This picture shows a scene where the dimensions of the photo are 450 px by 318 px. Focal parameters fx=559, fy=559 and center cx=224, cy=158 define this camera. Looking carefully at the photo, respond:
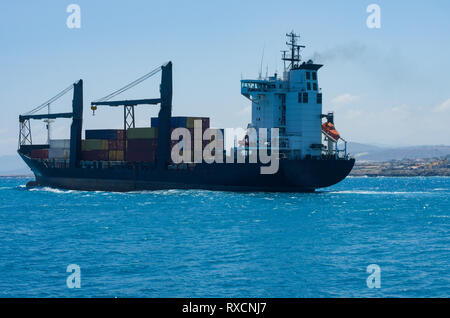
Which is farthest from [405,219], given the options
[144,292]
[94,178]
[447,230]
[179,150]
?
[94,178]

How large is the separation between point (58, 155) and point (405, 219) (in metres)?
56.6

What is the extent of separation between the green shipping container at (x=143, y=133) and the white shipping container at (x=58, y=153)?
15.7 metres

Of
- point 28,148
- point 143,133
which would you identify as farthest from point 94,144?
point 28,148

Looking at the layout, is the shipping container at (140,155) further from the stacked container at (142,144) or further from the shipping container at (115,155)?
the shipping container at (115,155)

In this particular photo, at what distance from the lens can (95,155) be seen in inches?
2916

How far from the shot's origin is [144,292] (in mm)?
17781

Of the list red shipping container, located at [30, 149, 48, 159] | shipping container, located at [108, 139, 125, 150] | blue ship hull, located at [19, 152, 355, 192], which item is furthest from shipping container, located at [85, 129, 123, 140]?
red shipping container, located at [30, 149, 48, 159]

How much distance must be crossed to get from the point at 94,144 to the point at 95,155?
1511 mm

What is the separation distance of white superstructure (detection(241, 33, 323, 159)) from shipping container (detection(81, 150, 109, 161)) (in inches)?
863

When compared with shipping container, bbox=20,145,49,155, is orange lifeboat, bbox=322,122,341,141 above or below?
above

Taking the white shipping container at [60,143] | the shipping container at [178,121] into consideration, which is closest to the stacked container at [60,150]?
the white shipping container at [60,143]

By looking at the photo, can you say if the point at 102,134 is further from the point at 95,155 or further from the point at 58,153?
the point at 58,153

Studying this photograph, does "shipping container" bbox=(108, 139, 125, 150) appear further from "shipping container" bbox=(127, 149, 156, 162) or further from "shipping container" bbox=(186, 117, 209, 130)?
"shipping container" bbox=(186, 117, 209, 130)

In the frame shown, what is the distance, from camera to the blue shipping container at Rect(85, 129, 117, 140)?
7219 cm
